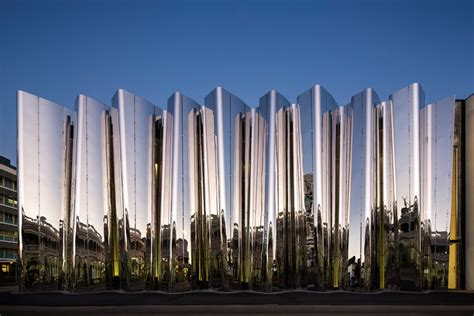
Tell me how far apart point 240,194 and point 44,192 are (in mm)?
6492

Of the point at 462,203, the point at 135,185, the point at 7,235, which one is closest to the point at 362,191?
the point at 462,203

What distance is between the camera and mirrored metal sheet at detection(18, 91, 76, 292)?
16.3m

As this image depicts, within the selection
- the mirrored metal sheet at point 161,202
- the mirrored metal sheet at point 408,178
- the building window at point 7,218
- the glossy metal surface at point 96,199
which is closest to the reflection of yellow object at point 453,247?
the mirrored metal sheet at point 408,178

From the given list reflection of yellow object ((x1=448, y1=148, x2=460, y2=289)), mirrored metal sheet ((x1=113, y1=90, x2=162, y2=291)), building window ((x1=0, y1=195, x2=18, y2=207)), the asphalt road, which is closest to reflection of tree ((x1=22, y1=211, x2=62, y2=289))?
mirrored metal sheet ((x1=113, y1=90, x2=162, y2=291))

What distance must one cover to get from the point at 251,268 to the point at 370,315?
611cm

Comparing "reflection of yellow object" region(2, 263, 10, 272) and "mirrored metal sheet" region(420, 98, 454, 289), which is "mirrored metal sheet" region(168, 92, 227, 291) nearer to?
"mirrored metal sheet" region(420, 98, 454, 289)

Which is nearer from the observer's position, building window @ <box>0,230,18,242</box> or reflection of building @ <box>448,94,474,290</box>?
reflection of building @ <box>448,94,474,290</box>

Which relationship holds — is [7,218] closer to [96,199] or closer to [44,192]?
[44,192]

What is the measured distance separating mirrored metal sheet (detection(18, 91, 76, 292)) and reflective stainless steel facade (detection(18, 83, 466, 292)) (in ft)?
0.13

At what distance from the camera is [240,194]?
16859mm

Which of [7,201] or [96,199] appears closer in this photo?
[96,199]

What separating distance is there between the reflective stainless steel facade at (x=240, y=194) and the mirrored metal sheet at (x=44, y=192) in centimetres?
4

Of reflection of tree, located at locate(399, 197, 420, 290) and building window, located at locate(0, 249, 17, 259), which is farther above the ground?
reflection of tree, located at locate(399, 197, 420, 290)

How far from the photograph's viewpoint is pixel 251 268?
1645cm
